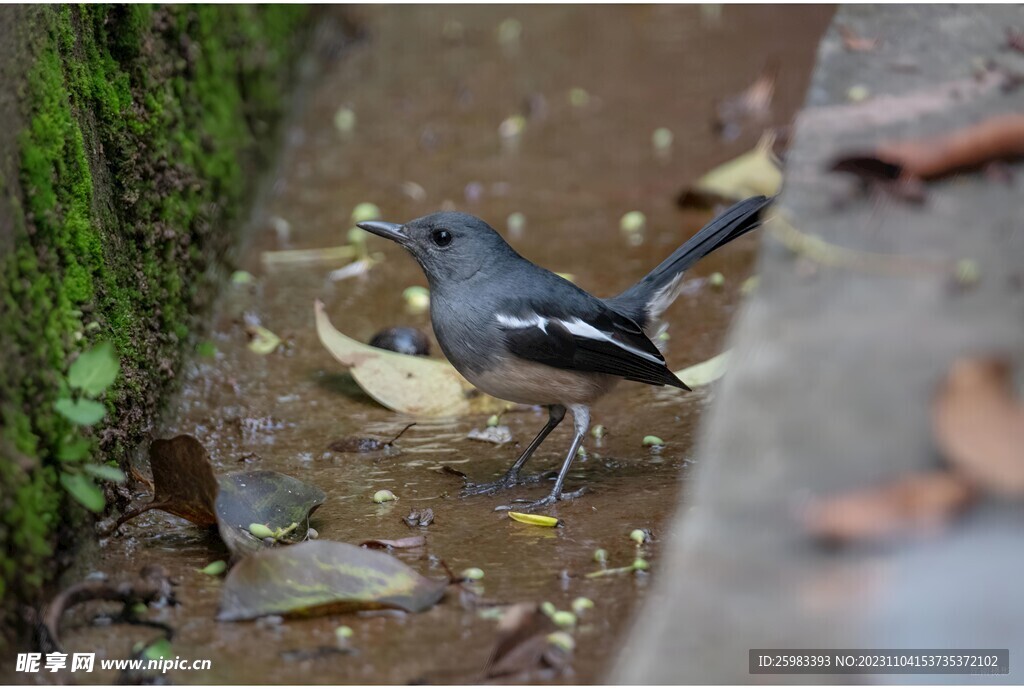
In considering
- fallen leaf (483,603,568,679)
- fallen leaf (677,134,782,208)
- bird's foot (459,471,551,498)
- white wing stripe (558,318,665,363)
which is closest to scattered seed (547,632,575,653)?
fallen leaf (483,603,568,679)

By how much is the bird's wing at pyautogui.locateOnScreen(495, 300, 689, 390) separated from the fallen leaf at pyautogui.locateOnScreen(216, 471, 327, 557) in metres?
0.98

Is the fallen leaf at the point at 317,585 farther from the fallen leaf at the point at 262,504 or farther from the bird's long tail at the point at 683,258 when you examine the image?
the bird's long tail at the point at 683,258

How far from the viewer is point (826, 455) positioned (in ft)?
7.81

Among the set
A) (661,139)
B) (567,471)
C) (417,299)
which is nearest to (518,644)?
(567,471)

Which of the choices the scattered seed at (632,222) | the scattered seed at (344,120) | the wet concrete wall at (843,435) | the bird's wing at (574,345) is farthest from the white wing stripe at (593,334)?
the scattered seed at (344,120)

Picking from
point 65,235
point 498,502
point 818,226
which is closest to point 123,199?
point 65,235

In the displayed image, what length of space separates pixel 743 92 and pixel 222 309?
409 cm

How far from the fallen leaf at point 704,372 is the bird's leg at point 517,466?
581mm

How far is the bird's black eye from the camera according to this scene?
4.62 metres

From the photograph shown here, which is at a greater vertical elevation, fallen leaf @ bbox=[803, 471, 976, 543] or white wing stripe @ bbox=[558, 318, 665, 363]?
fallen leaf @ bbox=[803, 471, 976, 543]

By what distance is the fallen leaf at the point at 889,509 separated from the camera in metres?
2.26

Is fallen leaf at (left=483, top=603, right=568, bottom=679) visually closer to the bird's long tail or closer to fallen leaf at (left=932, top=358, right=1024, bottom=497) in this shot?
fallen leaf at (left=932, top=358, right=1024, bottom=497)

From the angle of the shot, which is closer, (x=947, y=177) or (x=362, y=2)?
(x=947, y=177)

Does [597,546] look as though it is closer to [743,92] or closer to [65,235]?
[65,235]
